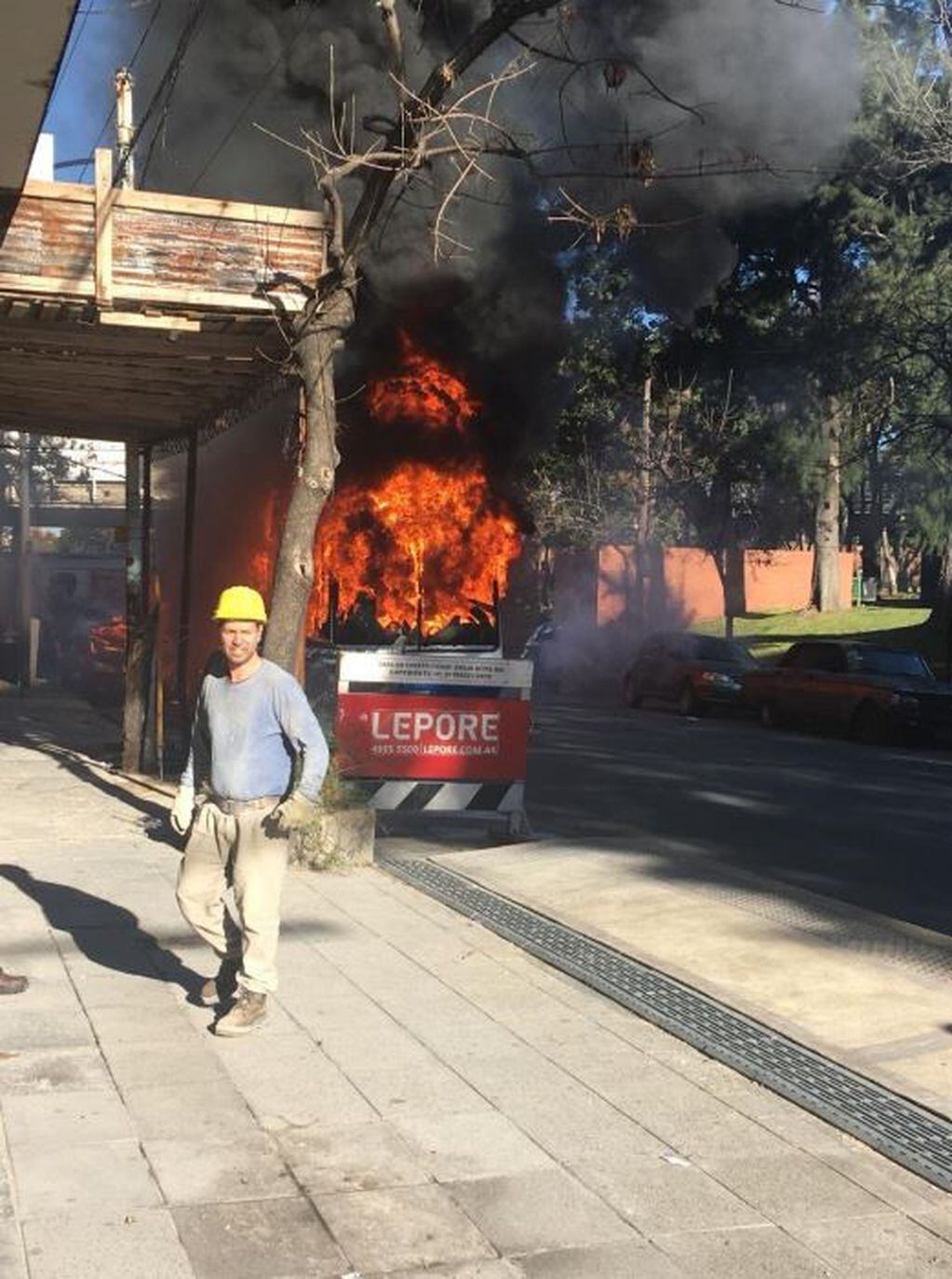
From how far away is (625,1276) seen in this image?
3.62m

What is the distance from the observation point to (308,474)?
9117mm

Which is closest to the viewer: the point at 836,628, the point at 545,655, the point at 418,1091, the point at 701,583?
the point at 418,1091

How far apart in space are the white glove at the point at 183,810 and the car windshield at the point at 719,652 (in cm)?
2050

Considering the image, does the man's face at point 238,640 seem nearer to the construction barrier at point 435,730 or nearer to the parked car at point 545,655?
the construction barrier at point 435,730

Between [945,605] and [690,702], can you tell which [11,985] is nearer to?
[690,702]

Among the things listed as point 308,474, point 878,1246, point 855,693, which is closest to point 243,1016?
point 878,1246

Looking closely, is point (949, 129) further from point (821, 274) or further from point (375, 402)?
point (375, 402)

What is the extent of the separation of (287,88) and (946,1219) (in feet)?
43.2

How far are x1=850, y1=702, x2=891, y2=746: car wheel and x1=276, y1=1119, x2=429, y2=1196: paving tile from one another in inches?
653

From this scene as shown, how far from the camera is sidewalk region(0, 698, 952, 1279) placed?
3750 mm

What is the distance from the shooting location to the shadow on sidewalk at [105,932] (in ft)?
20.9

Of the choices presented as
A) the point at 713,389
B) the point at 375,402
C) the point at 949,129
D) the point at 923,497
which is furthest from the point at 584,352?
the point at 923,497

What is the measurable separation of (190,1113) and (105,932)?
2533 millimetres

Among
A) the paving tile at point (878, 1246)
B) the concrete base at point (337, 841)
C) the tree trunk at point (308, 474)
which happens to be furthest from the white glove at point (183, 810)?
the tree trunk at point (308, 474)
